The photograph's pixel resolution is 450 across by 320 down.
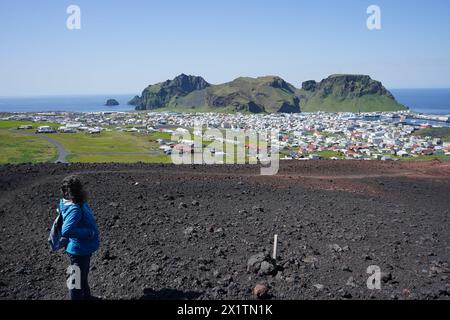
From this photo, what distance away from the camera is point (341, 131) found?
83.8 metres

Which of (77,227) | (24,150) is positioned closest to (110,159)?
(24,150)

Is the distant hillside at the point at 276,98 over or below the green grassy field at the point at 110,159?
over

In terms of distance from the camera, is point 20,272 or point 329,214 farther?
point 329,214

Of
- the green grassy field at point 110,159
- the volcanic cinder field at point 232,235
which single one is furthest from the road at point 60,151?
the volcanic cinder field at point 232,235

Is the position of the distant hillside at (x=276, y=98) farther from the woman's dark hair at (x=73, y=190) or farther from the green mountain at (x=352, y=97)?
the woman's dark hair at (x=73, y=190)

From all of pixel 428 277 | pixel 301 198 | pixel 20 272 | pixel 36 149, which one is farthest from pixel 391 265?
pixel 36 149

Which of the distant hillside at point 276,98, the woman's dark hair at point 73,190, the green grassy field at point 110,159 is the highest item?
the distant hillside at point 276,98

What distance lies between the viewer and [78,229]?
15.7 feet

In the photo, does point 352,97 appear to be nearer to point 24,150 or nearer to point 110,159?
point 110,159

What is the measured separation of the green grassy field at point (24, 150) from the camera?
3077 centimetres

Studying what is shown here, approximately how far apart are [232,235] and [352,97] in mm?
179769

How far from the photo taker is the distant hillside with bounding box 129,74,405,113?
15325 centimetres
